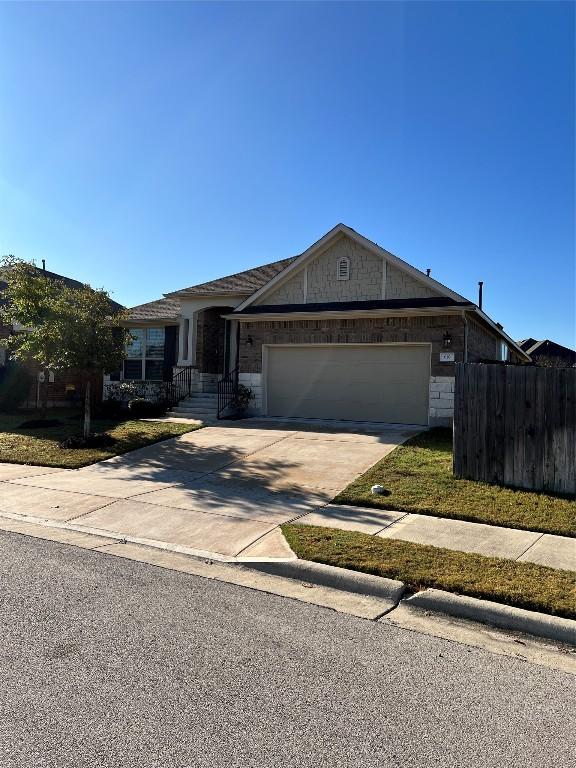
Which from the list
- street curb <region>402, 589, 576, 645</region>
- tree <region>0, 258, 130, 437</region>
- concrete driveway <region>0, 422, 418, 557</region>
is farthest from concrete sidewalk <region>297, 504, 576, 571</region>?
tree <region>0, 258, 130, 437</region>

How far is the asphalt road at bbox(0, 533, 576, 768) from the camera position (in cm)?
286

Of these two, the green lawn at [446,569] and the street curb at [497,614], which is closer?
the street curb at [497,614]

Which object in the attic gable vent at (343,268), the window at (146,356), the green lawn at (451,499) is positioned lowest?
the green lawn at (451,499)

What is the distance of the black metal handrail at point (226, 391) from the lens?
17531 millimetres

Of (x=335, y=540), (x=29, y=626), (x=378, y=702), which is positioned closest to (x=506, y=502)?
(x=335, y=540)

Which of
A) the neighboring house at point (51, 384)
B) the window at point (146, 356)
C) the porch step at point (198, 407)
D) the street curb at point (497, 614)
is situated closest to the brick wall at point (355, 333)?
the porch step at point (198, 407)

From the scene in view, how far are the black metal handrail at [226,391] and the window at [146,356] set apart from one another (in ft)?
13.3

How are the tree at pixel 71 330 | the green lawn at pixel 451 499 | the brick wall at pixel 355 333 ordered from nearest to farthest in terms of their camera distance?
the green lawn at pixel 451 499 < the tree at pixel 71 330 < the brick wall at pixel 355 333

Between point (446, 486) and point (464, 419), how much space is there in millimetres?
1213

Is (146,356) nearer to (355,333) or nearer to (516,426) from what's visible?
(355,333)

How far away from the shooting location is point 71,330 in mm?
12992

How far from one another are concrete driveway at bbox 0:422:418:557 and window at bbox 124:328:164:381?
25.3 ft

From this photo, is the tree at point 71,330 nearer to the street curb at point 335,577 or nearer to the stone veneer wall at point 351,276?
the stone veneer wall at point 351,276

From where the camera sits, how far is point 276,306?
57.3ft
